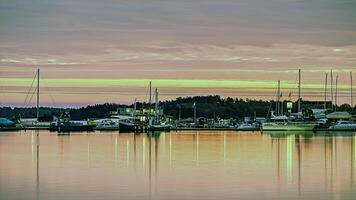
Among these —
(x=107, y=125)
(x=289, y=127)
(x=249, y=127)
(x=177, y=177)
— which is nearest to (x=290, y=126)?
(x=289, y=127)

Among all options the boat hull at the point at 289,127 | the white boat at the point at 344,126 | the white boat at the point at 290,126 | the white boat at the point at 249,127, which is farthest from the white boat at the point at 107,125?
the white boat at the point at 344,126

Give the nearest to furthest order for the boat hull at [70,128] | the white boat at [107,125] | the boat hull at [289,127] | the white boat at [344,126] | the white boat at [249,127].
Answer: the boat hull at [70,128]
the boat hull at [289,127]
the white boat at [344,126]
the white boat at [107,125]
the white boat at [249,127]

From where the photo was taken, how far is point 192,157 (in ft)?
145

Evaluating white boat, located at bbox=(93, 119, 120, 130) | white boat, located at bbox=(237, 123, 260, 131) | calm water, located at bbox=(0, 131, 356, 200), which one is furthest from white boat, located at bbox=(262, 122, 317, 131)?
calm water, located at bbox=(0, 131, 356, 200)

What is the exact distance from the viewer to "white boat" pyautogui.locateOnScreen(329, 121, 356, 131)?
409 ft

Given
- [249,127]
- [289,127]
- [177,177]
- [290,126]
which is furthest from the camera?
[249,127]

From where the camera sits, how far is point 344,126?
4966 inches

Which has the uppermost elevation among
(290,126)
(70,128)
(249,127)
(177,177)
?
(290,126)

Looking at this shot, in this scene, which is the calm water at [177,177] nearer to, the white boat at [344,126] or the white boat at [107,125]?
the white boat at [344,126]

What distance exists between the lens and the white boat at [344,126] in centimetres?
12475

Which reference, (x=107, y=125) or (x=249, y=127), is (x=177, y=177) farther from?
(x=249, y=127)

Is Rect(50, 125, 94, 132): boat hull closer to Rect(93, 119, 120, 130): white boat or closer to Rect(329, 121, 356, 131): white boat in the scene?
Rect(93, 119, 120, 130): white boat

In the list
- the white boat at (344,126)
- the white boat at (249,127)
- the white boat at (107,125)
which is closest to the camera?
the white boat at (344,126)

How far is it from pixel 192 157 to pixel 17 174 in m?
13.9
